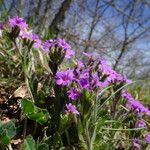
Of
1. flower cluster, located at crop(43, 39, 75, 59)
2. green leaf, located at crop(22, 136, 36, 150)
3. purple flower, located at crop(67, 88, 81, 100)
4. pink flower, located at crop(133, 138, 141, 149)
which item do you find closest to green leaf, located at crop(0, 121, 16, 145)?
green leaf, located at crop(22, 136, 36, 150)

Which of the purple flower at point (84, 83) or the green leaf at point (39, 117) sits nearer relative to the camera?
the purple flower at point (84, 83)

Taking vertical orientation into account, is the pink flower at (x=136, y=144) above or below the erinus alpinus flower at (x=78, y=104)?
below

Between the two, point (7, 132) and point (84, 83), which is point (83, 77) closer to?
point (84, 83)

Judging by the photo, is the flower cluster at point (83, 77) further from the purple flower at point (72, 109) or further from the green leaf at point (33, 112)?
the green leaf at point (33, 112)

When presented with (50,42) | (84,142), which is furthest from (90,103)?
(50,42)

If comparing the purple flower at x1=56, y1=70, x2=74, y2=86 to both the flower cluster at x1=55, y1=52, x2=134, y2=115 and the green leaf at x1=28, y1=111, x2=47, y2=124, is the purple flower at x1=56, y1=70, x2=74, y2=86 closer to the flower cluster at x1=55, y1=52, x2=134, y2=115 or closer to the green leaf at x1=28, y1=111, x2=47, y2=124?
the flower cluster at x1=55, y1=52, x2=134, y2=115

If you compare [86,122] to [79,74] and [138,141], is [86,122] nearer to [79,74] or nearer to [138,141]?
[79,74]

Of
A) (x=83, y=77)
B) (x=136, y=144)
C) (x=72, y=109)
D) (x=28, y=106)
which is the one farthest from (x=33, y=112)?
(x=136, y=144)

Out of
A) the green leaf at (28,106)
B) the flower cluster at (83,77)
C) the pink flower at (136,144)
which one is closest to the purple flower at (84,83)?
the flower cluster at (83,77)

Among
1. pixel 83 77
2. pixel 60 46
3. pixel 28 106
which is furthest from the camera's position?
pixel 60 46
